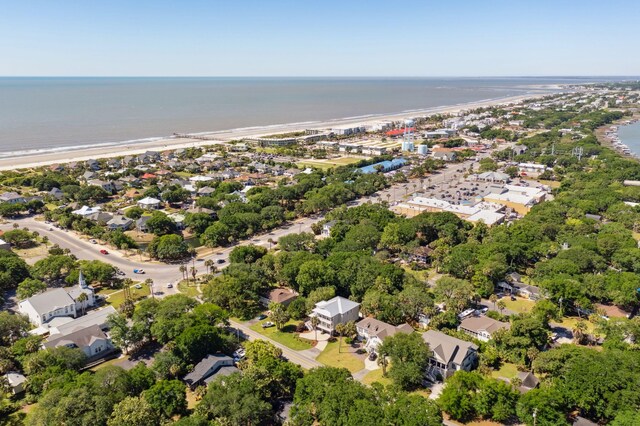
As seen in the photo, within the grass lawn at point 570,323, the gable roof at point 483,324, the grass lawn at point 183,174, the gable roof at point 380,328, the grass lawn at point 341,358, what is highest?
the grass lawn at point 183,174

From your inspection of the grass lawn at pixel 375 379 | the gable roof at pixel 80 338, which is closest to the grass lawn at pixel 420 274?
the grass lawn at pixel 375 379

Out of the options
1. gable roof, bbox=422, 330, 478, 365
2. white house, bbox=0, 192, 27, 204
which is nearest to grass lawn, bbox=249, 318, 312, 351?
gable roof, bbox=422, 330, 478, 365

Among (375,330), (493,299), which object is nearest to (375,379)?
(375,330)

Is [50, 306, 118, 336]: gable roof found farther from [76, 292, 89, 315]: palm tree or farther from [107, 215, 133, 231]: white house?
[107, 215, 133, 231]: white house

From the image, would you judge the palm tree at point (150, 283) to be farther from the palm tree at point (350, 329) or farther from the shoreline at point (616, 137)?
the shoreline at point (616, 137)

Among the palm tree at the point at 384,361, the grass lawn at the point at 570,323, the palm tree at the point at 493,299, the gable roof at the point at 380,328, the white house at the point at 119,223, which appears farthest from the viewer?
the white house at the point at 119,223

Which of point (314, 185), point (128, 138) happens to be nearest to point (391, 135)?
point (314, 185)

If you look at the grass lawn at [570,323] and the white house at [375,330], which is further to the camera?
the grass lawn at [570,323]

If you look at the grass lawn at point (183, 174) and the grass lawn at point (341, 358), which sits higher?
the grass lawn at point (183, 174)
